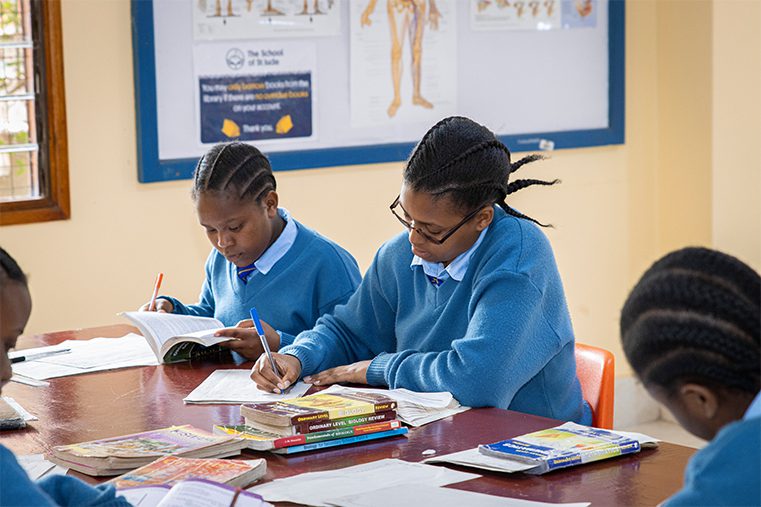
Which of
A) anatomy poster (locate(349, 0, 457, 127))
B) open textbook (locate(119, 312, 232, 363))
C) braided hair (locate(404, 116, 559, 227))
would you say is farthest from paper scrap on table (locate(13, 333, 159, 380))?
anatomy poster (locate(349, 0, 457, 127))

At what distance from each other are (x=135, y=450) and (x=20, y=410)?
1.60ft

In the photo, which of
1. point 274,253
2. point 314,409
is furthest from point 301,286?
point 314,409

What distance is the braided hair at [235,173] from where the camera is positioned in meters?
2.81

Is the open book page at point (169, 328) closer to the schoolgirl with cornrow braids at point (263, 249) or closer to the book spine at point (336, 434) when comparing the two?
the schoolgirl with cornrow braids at point (263, 249)

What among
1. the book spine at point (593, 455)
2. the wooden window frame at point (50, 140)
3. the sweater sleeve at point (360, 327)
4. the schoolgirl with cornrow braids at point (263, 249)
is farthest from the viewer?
the wooden window frame at point (50, 140)

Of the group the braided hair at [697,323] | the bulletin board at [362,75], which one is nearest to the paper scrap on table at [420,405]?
the braided hair at [697,323]

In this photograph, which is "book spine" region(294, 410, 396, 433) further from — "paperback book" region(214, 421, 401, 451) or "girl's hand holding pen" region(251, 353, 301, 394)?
"girl's hand holding pen" region(251, 353, 301, 394)

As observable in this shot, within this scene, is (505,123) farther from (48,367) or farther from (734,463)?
(734,463)

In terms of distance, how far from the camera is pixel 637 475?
1818 millimetres

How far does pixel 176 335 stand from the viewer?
2.69 metres

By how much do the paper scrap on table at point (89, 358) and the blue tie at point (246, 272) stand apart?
291mm

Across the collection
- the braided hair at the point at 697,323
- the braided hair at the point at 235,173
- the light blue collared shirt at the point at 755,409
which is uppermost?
the braided hair at the point at 235,173

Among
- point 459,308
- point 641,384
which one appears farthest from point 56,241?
point 641,384

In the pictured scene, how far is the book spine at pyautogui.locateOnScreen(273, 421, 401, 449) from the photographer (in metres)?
1.95
